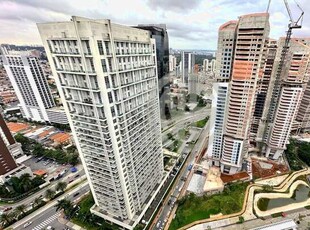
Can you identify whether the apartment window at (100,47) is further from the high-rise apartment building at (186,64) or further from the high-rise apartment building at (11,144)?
the high-rise apartment building at (186,64)

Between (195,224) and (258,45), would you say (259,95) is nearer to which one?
(258,45)

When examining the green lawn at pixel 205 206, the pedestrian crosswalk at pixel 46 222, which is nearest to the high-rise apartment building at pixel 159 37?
the green lawn at pixel 205 206

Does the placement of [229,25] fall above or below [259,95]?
above

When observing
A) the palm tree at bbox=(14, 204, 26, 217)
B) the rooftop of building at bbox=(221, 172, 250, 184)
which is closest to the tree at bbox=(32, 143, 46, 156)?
the palm tree at bbox=(14, 204, 26, 217)

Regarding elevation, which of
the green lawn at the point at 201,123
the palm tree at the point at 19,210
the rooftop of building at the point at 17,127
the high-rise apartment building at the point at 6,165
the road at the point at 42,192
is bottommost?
A: the road at the point at 42,192

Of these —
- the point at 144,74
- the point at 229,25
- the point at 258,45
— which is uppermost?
the point at 229,25

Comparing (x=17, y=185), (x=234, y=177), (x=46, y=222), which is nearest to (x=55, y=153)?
(x=17, y=185)

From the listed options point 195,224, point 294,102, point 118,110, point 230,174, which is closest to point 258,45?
point 294,102
